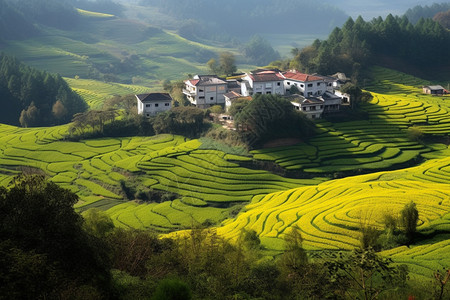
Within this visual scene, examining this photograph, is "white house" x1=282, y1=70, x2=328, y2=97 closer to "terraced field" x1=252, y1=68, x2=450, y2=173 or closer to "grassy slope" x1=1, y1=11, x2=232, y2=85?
"terraced field" x1=252, y1=68, x2=450, y2=173

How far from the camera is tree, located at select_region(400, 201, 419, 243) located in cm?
2570

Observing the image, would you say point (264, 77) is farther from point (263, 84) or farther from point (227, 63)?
point (227, 63)

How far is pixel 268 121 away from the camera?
5000 cm

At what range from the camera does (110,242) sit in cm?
2255

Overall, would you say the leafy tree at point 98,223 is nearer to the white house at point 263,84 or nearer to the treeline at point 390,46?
the white house at point 263,84

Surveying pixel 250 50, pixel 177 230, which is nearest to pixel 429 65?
pixel 177 230

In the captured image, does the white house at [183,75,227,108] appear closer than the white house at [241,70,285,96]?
No

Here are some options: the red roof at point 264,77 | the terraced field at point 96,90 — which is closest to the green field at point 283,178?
the red roof at point 264,77

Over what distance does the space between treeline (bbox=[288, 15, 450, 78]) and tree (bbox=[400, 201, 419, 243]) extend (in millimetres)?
48090

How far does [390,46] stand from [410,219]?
198ft

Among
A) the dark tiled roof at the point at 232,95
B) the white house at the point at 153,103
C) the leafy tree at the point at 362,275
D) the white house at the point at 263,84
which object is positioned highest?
the white house at the point at 263,84

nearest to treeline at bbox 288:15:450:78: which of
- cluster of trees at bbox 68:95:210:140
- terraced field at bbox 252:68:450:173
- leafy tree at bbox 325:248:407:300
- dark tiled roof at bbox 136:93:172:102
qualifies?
terraced field at bbox 252:68:450:173

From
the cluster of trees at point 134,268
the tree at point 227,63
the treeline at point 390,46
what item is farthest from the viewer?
the treeline at point 390,46

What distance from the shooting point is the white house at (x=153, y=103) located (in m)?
59.1
